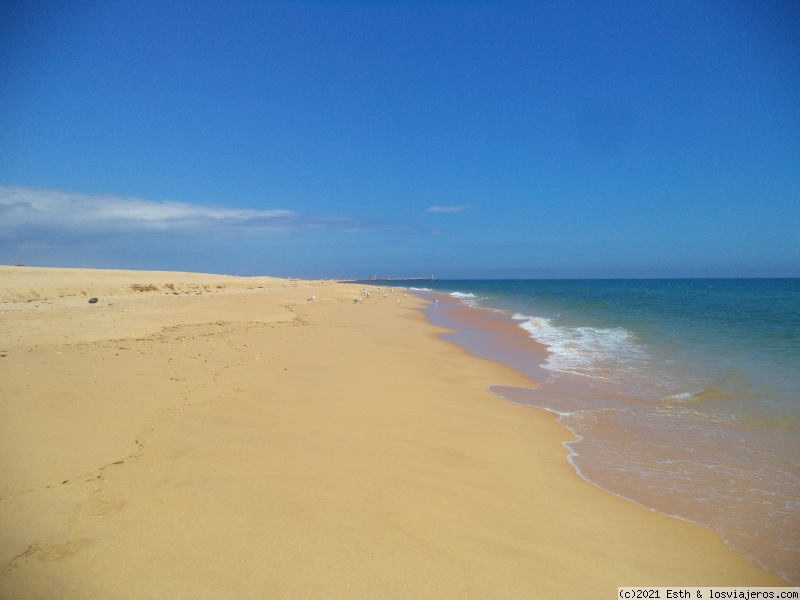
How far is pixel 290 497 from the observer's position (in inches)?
149

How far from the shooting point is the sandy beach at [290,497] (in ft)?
9.31

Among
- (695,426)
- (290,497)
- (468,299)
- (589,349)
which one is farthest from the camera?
(468,299)

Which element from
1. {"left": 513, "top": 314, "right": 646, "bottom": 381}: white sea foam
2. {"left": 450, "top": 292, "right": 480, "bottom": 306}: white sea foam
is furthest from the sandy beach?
{"left": 450, "top": 292, "right": 480, "bottom": 306}: white sea foam

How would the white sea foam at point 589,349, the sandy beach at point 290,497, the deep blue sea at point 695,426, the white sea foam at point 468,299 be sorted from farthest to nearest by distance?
the white sea foam at point 468,299 → the white sea foam at point 589,349 → the deep blue sea at point 695,426 → the sandy beach at point 290,497

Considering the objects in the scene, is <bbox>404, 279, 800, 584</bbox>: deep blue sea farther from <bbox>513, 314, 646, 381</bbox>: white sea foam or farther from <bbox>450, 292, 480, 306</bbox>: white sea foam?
<bbox>450, 292, 480, 306</bbox>: white sea foam

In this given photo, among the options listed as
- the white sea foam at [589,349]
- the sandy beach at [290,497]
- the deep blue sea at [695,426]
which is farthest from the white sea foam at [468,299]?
the sandy beach at [290,497]

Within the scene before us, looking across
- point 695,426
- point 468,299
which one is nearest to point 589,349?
point 695,426

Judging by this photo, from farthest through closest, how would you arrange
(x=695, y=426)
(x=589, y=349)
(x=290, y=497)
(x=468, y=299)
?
(x=468, y=299) < (x=589, y=349) < (x=695, y=426) < (x=290, y=497)

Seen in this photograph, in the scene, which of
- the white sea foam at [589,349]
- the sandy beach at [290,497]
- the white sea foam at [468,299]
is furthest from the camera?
the white sea foam at [468,299]

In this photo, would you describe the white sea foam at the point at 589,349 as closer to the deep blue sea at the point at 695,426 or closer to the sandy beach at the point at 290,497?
the deep blue sea at the point at 695,426

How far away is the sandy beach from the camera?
284cm

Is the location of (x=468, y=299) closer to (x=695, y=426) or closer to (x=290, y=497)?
(x=695, y=426)

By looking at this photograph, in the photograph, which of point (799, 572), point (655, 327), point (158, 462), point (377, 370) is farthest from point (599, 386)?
point (655, 327)

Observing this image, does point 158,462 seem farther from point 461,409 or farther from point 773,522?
point 773,522
